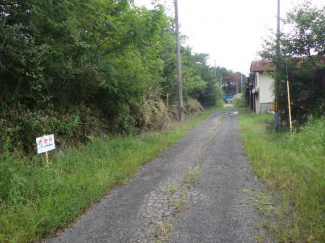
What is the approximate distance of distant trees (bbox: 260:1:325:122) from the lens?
380 inches

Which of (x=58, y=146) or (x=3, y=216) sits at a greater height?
(x=58, y=146)

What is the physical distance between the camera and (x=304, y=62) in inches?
395

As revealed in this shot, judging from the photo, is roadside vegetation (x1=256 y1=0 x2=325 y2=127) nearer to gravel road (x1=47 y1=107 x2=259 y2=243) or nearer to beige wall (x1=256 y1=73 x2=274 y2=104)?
gravel road (x1=47 y1=107 x2=259 y2=243)

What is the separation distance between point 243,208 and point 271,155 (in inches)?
126

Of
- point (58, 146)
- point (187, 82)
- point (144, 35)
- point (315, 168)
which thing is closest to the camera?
point (315, 168)

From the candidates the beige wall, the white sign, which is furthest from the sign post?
the beige wall

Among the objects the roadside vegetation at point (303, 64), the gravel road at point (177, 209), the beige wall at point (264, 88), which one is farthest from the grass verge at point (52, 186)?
the beige wall at point (264, 88)

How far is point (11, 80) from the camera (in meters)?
5.82

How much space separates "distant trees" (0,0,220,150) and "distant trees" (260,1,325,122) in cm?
552

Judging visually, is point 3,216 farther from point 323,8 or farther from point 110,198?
point 323,8

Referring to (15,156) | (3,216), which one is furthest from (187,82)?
(3,216)

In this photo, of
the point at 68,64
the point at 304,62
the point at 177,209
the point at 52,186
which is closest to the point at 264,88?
the point at 304,62

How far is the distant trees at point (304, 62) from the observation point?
9664 mm

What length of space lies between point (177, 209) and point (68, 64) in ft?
14.0
